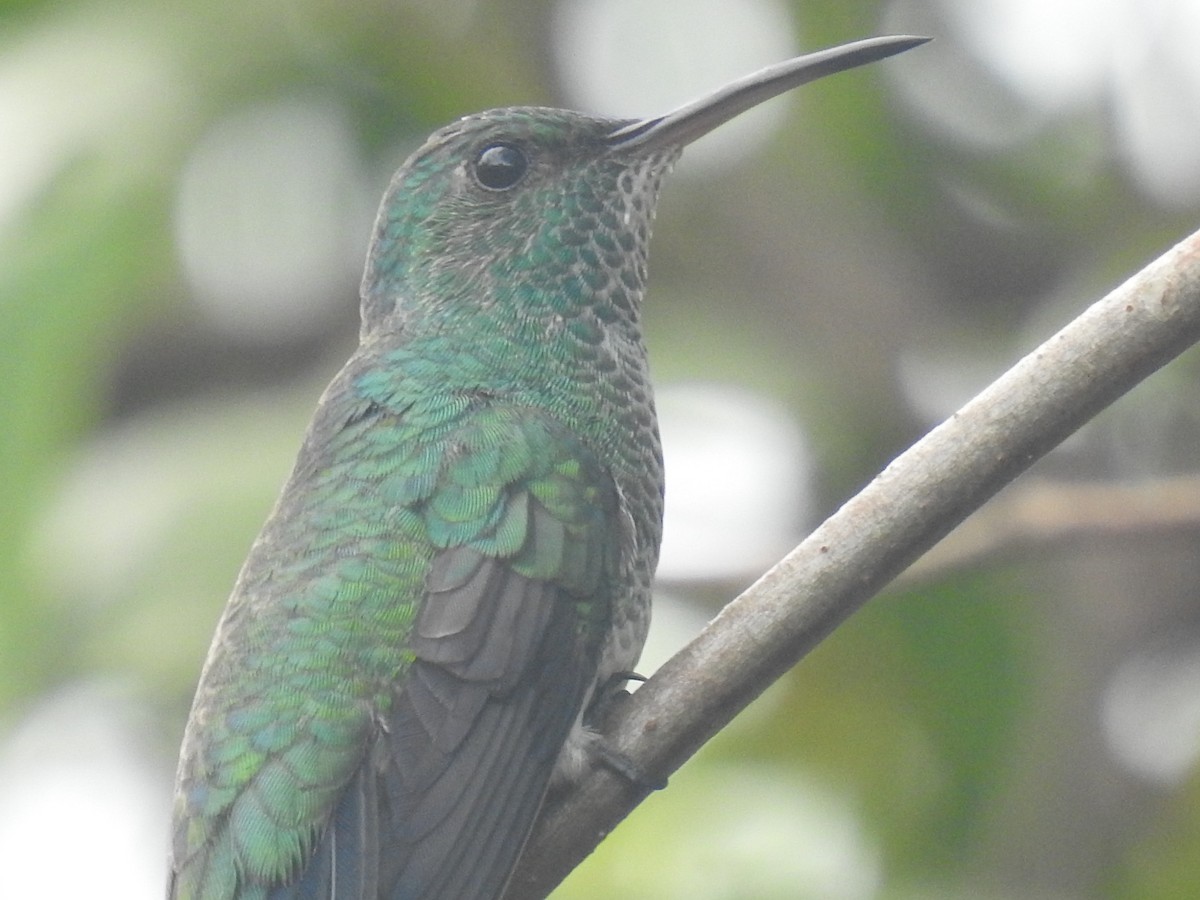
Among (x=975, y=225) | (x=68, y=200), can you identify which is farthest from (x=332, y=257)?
(x=975, y=225)

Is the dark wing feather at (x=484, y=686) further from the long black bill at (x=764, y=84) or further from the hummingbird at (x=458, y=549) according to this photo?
the long black bill at (x=764, y=84)

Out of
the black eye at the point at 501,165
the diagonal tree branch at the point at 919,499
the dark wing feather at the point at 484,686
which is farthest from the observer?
the black eye at the point at 501,165

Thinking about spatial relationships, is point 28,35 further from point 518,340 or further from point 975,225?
point 975,225

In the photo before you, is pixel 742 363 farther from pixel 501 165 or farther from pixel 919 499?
pixel 919 499

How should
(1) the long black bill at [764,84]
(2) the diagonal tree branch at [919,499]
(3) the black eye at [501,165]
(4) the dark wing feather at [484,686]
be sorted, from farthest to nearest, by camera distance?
(3) the black eye at [501,165] < (1) the long black bill at [764,84] < (4) the dark wing feather at [484,686] < (2) the diagonal tree branch at [919,499]

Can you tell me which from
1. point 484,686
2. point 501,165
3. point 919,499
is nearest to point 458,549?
point 484,686

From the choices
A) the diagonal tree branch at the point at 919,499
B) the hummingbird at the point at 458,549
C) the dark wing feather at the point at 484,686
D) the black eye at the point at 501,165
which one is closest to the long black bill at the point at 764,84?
the hummingbird at the point at 458,549
